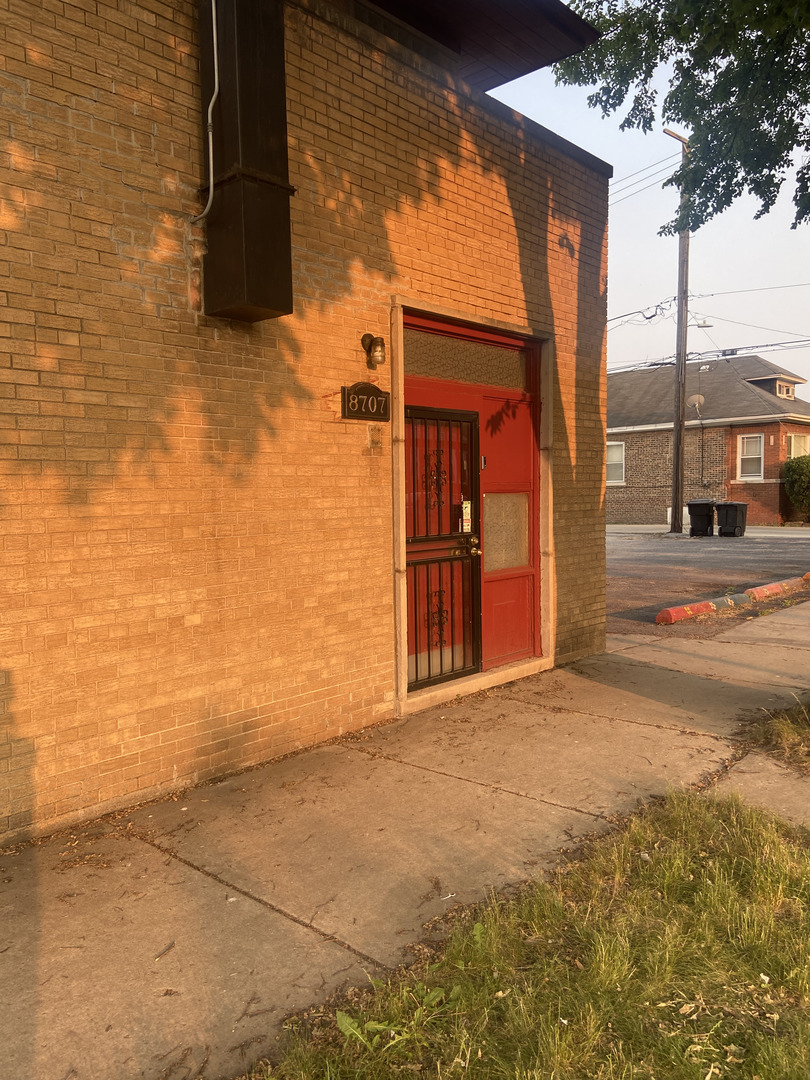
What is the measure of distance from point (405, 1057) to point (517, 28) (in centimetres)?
743

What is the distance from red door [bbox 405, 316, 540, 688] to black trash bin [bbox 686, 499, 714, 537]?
20.2 meters

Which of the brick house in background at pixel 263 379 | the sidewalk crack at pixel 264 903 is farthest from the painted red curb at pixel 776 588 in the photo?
the sidewalk crack at pixel 264 903

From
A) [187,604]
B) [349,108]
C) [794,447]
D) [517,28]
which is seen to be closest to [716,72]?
[517,28]

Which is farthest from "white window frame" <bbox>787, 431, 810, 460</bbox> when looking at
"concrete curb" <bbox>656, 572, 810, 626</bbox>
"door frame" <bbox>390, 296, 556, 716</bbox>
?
"door frame" <bbox>390, 296, 556, 716</bbox>

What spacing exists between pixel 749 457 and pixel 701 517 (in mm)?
7566

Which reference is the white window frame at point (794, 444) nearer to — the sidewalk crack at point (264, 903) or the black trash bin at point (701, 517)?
the black trash bin at point (701, 517)

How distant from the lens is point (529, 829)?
160 inches

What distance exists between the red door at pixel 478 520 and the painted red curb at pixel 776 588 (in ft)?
20.3

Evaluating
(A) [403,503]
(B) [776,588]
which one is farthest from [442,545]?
(B) [776,588]

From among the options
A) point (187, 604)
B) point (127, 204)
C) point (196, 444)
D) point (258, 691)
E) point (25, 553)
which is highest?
point (127, 204)

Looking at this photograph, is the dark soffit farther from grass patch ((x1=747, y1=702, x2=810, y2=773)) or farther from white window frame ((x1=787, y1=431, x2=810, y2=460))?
white window frame ((x1=787, y1=431, x2=810, y2=460))

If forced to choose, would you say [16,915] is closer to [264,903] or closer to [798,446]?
[264,903]

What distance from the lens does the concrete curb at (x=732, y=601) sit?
1060 centimetres

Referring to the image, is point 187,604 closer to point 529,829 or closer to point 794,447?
point 529,829
